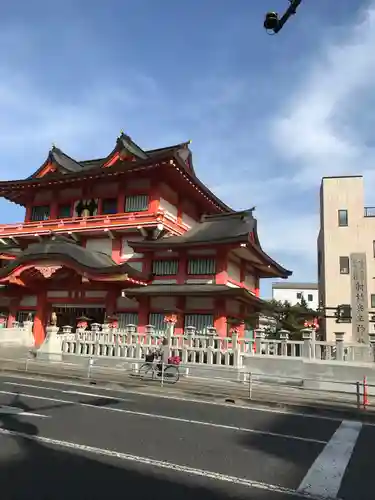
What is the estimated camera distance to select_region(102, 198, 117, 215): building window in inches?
1124

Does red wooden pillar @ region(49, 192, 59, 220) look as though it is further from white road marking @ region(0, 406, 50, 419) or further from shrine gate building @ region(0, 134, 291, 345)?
white road marking @ region(0, 406, 50, 419)

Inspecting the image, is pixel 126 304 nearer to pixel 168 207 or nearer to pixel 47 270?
pixel 47 270

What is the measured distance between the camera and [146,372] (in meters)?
16.8

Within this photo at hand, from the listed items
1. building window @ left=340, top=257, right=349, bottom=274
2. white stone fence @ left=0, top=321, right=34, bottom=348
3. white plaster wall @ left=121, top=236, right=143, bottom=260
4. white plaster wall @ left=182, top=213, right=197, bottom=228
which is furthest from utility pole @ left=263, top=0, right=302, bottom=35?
building window @ left=340, top=257, right=349, bottom=274

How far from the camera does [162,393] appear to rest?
13.7 metres

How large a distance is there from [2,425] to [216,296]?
50.6ft

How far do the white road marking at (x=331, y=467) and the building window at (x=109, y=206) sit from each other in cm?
2203

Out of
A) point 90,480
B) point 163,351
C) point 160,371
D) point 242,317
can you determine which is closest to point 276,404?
point 160,371

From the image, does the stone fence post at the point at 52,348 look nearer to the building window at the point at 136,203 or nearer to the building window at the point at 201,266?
the building window at the point at 201,266

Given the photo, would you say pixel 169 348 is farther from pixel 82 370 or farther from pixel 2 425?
pixel 2 425

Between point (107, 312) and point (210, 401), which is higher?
point (107, 312)

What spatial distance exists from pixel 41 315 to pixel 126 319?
5811mm

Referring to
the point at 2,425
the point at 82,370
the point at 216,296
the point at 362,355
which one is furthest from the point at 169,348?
the point at 2,425

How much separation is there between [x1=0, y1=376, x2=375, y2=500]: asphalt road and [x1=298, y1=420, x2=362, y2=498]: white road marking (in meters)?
0.02
